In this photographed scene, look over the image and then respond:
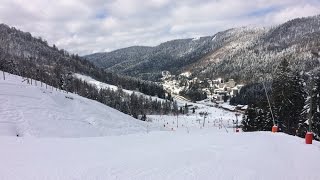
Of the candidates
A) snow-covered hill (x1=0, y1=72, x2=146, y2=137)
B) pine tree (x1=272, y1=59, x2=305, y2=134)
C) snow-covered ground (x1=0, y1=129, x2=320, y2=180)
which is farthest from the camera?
pine tree (x1=272, y1=59, x2=305, y2=134)

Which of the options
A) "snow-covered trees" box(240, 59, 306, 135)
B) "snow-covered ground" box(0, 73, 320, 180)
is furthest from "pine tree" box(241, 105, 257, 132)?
A: "snow-covered ground" box(0, 73, 320, 180)

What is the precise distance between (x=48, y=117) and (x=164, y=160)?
3608cm

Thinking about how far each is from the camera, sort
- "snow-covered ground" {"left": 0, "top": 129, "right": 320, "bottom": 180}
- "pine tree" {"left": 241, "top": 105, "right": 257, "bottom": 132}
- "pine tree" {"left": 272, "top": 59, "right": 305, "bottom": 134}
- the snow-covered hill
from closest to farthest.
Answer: "snow-covered ground" {"left": 0, "top": 129, "right": 320, "bottom": 180} → the snow-covered hill → "pine tree" {"left": 272, "top": 59, "right": 305, "bottom": 134} → "pine tree" {"left": 241, "top": 105, "right": 257, "bottom": 132}

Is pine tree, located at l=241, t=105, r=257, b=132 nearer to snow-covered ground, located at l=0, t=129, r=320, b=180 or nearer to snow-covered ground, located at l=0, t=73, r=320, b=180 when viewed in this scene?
snow-covered ground, located at l=0, t=73, r=320, b=180

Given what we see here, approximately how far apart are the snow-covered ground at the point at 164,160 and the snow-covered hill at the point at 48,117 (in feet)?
60.3

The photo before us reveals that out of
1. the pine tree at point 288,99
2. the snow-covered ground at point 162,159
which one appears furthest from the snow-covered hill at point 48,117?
the pine tree at point 288,99

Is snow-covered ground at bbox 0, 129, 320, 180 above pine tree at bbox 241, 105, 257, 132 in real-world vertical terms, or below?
above

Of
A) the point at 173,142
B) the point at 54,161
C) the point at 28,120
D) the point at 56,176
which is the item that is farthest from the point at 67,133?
the point at 56,176

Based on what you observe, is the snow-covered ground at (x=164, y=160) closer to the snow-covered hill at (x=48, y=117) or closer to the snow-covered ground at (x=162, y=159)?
the snow-covered ground at (x=162, y=159)

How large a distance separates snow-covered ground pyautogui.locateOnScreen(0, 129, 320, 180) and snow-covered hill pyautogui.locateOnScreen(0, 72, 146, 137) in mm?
18368

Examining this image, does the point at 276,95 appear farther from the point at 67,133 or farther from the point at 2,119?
the point at 2,119

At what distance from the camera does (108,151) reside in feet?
56.4

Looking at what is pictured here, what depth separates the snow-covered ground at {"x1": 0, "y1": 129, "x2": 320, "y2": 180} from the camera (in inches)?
480

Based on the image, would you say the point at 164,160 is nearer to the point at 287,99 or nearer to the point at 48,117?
the point at 48,117
